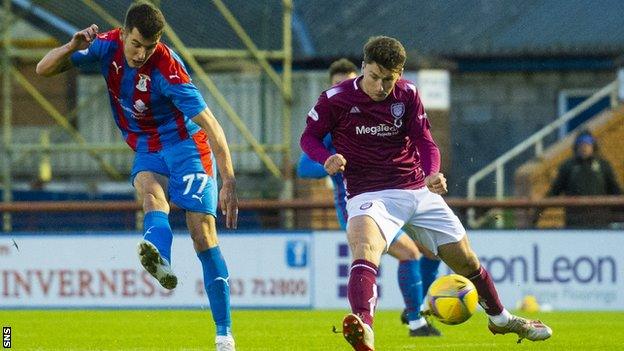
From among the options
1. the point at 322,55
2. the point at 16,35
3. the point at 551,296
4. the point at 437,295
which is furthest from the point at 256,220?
the point at 437,295

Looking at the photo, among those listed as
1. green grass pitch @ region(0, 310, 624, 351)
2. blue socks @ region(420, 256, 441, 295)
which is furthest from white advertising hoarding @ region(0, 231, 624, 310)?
blue socks @ region(420, 256, 441, 295)

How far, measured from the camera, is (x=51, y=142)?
25.3 meters

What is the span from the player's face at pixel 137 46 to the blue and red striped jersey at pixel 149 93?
0.20 metres

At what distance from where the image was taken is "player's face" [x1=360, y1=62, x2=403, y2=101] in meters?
10.2

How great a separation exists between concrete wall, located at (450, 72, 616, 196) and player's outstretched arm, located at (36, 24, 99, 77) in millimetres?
15602

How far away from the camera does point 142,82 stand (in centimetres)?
1052

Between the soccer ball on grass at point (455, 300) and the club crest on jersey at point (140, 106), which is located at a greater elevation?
the club crest on jersey at point (140, 106)

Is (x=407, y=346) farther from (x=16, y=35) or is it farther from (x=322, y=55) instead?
(x=16, y=35)

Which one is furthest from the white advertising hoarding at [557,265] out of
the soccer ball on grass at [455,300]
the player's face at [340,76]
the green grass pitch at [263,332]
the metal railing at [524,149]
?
the soccer ball on grass at [455,300]

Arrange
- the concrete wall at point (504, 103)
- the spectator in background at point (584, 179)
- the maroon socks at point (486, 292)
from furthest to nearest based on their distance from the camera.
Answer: the concrete wall at point (504, 103) → the spectator in background at point (584, 179) → the maroon socks at point (486, 292)

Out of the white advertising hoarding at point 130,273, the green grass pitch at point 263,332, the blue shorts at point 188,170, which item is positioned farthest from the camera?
the white advertising hoarding at point 130,273

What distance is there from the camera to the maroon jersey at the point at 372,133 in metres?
10.6

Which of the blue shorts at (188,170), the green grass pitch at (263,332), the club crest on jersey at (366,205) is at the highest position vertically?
the blue shorts at (188,170)

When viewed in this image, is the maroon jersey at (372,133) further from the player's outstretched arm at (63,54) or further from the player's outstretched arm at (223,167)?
the player's outstretched arm at (63,54)
